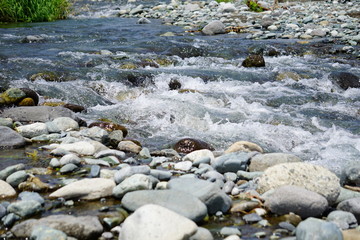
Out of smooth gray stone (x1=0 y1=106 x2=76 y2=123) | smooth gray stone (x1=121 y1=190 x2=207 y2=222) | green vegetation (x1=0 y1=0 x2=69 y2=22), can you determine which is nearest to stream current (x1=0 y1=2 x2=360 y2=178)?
smooth gray stone (x1=0 y1=106 x2=76 y2=123)

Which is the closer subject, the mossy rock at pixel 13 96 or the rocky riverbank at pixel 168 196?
the rocky riverbank at pixel 168 196

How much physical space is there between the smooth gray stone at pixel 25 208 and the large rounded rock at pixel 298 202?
5.01 feet

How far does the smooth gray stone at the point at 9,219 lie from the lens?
2520 mm

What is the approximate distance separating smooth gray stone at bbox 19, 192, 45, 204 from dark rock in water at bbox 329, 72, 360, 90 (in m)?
6.54

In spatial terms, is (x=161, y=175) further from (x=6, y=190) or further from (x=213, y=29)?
(x=213, y=29)

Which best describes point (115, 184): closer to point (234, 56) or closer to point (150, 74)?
point (150, 74)

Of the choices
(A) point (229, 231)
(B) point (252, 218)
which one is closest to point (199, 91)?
(B) point (252, 218)

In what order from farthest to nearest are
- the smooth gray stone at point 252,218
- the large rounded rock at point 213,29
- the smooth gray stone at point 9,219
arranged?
the large rounded rock at point 213,29, the smooth gray stone at point 252,218, the smooth gray stone at point 9,219

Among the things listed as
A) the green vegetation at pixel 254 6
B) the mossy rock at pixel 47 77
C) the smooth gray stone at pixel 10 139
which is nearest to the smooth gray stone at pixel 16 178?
the smooth gray stone at pixel 10 139

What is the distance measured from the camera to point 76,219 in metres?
2.48

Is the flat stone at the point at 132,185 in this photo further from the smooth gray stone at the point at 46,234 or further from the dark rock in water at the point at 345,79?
the dark rock in water at the point at 345,79

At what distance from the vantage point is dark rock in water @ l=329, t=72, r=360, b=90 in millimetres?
7941

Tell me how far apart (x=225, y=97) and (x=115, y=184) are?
12.7 ft

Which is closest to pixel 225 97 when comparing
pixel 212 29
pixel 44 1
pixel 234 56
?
pixel 234 56
